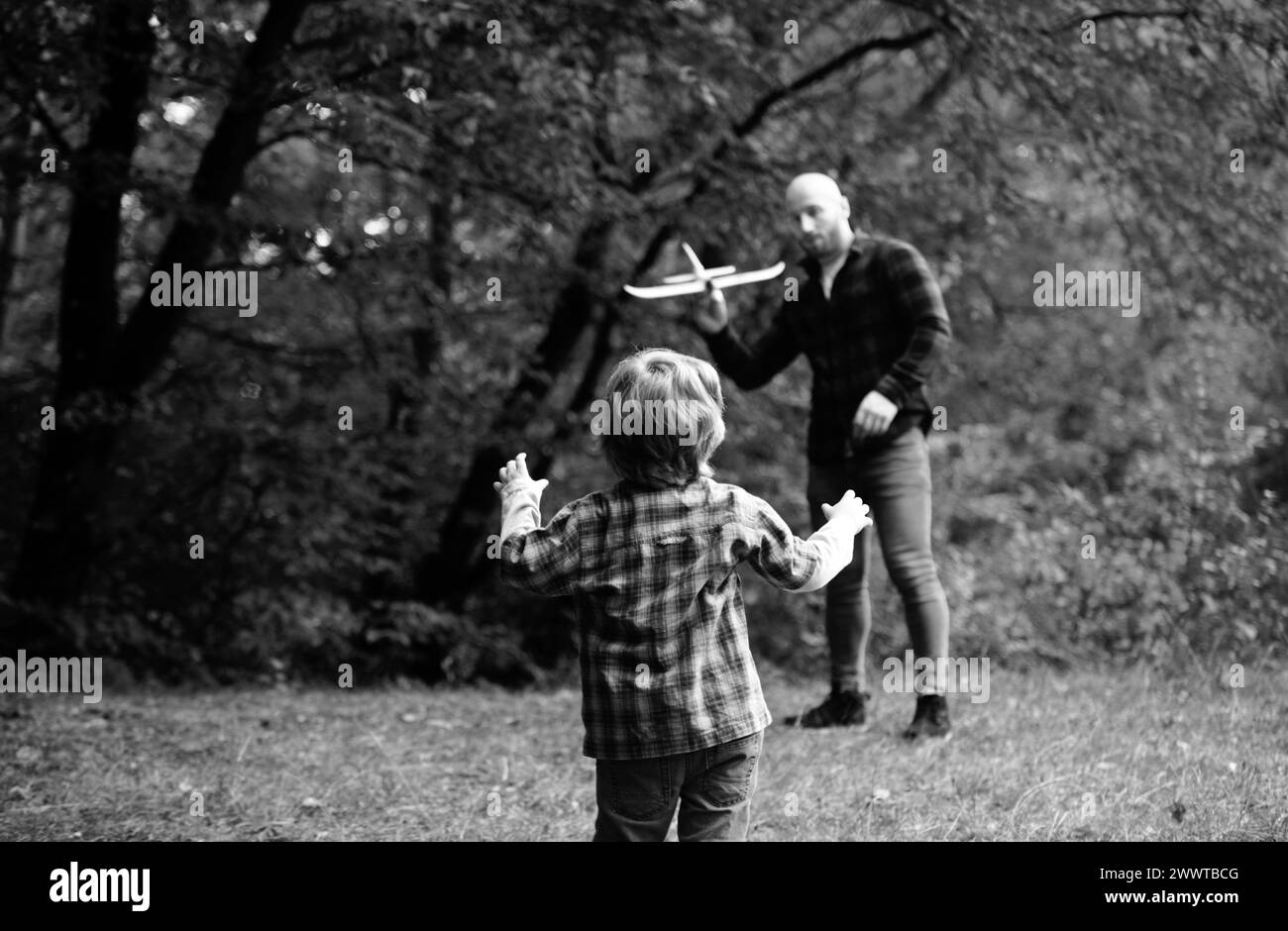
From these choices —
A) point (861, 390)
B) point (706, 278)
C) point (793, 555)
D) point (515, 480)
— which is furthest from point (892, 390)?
point (515, 480)

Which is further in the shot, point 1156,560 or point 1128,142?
point 1156,560

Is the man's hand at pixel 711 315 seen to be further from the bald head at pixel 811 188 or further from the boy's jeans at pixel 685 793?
the boy's jeans at pixel 685 793

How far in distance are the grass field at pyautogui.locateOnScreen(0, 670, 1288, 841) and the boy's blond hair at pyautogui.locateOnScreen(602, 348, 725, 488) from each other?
158cm

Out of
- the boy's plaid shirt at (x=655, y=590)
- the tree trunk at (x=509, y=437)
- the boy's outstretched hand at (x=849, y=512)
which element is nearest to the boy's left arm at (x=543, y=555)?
the boy's plaid shirt at (x=655, y=590)

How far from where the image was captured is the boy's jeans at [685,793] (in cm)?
264

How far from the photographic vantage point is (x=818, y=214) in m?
4.75

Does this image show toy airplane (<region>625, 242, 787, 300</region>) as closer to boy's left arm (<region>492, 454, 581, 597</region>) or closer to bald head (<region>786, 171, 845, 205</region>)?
bald head (<region>786, 171, 845, 205</region>)

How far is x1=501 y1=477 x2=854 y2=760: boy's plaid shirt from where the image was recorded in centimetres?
259

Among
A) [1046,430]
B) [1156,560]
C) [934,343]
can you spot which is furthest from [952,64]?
[1046,430]

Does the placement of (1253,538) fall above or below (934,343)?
below

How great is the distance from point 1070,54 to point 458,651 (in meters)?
5.39

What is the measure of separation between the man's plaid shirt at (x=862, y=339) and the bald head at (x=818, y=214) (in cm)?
12

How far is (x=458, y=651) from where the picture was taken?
28.5 ft
